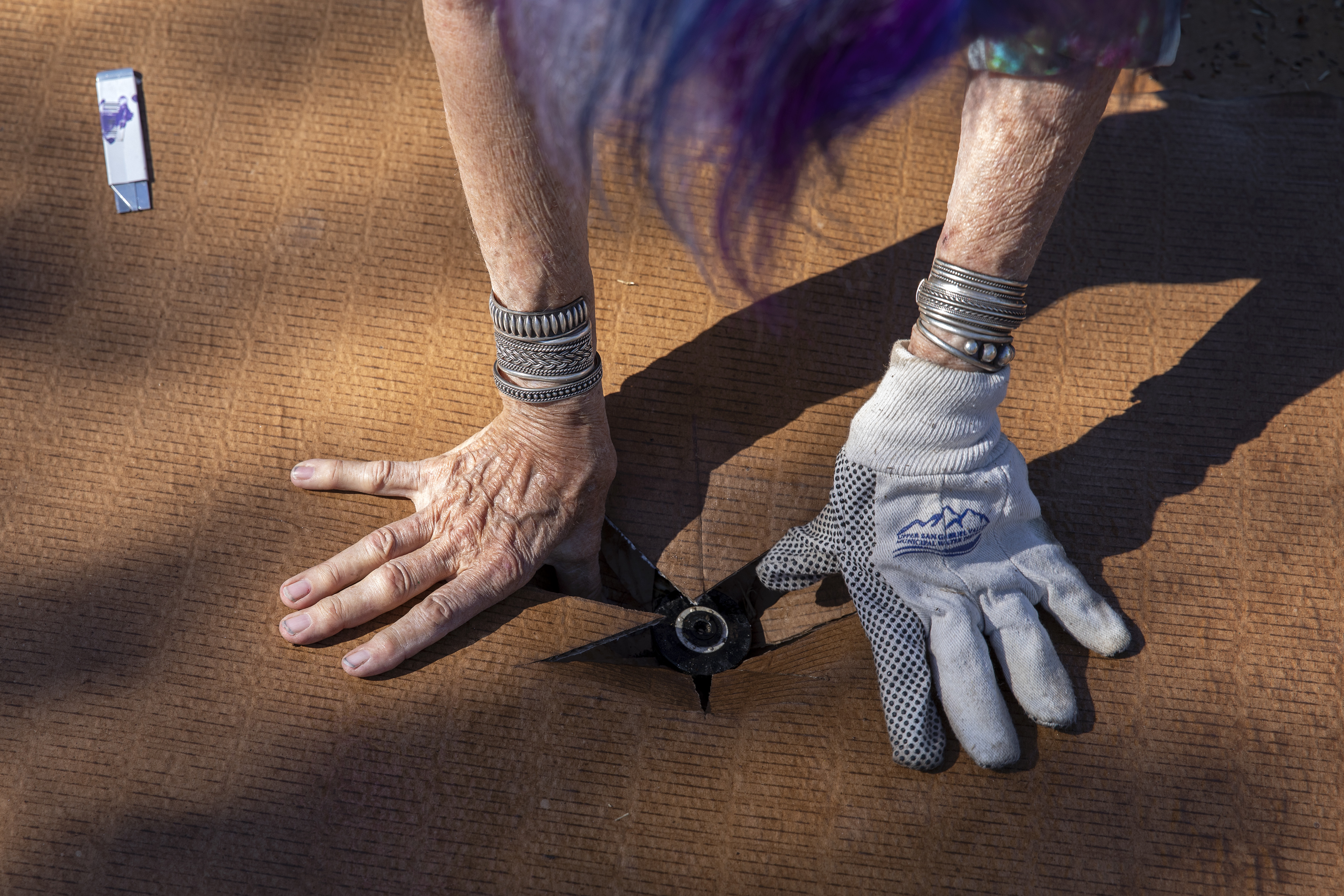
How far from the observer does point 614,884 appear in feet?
2.84

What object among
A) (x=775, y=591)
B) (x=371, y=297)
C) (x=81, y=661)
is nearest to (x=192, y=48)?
(x=371, y=297)

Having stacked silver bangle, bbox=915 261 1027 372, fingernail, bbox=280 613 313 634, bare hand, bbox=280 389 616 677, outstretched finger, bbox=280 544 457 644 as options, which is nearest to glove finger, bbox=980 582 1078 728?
stacked silver bangle, bbox=915 261 1027 372

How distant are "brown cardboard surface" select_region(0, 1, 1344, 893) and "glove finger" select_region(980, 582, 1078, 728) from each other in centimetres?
4

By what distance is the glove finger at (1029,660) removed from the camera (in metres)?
0.92

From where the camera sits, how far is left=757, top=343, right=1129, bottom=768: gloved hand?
910 millimetres

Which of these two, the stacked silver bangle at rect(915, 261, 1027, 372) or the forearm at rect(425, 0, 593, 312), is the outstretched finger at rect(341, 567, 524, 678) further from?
the stacked silver bangle at rect(915, 261, 1027, 372)

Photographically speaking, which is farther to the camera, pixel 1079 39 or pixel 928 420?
pixel 928 420

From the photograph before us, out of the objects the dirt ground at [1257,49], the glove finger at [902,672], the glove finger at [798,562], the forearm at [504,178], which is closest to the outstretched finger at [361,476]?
the forearm at [504,178]

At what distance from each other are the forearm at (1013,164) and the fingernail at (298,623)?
70cm

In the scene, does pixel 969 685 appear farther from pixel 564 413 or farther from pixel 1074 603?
pixel 564 413

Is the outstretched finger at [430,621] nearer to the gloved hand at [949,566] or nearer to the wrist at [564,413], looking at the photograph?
the wrist at [564,413]

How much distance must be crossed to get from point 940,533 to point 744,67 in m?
0.56

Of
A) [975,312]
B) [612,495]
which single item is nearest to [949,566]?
[975,312]

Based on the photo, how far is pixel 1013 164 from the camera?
807 mm
